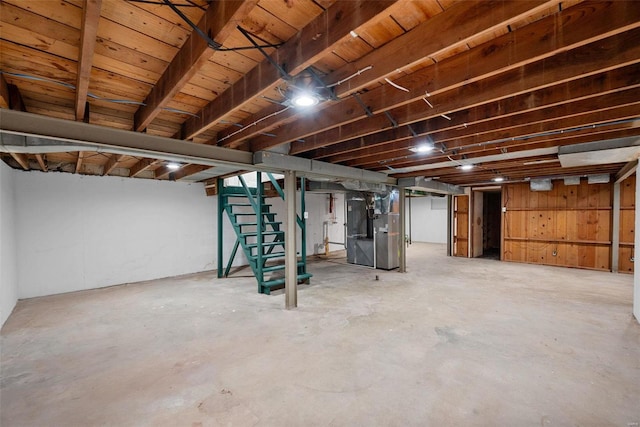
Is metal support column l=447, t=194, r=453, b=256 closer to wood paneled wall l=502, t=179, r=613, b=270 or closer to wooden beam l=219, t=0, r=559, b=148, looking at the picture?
wood paneled wall l=502, t=179, r=613, b=270

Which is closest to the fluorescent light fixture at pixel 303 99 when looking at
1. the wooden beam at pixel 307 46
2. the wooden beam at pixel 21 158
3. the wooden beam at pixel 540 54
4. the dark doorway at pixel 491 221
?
the wooden beam at pixel 307 46

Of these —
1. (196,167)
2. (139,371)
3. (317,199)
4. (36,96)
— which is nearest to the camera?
(36,96)

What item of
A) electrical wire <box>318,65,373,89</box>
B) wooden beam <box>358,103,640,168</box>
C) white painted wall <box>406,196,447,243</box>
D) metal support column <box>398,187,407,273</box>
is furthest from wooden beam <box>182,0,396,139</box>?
white painted wall <box>406,196,447,243</box>

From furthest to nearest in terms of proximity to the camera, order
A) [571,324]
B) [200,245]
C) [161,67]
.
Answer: [200,245] → [571,324] → [161,67]

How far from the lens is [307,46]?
1.38 meters

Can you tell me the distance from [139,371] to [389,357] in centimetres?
202

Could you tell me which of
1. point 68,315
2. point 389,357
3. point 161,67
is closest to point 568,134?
point 389,357

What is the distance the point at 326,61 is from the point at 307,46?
11.9 inches

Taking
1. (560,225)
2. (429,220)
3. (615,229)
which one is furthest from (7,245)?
(429,220)

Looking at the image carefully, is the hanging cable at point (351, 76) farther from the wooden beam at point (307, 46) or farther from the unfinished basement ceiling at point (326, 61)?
the wooden beam at point (307, 46)

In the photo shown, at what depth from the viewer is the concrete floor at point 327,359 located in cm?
173

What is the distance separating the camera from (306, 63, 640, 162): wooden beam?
1.71 m

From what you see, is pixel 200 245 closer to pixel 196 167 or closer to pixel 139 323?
pixel 196 167

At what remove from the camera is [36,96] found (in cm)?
204
